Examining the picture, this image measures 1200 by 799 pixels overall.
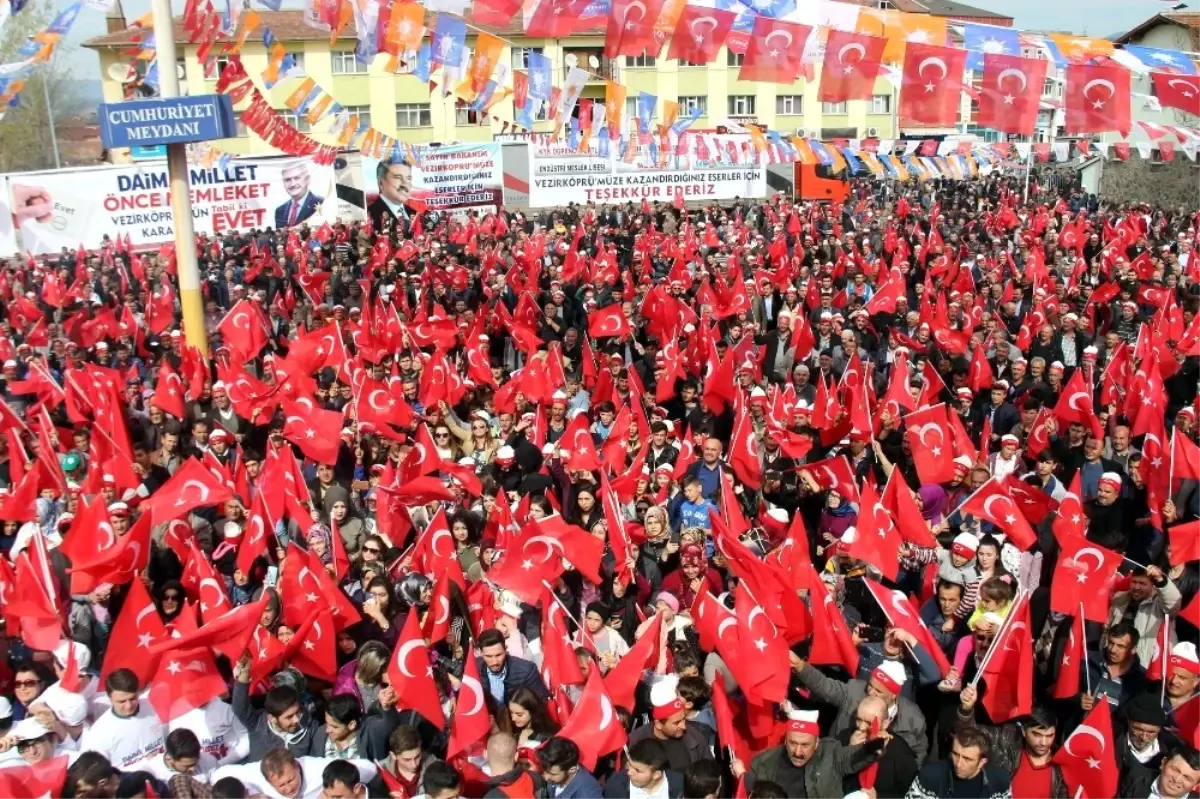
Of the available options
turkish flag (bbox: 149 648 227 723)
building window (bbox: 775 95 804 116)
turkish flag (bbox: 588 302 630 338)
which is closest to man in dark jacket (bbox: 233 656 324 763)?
turkish flag (bbox: 149 648 227 723)

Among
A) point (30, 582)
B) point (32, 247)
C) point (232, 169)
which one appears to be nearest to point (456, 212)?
point (232, 169)

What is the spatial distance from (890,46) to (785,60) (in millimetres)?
A: 1276

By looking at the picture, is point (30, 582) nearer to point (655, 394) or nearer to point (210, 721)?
point (210, 721)

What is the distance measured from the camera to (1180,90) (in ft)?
38.4

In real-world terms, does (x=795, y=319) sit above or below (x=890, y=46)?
below

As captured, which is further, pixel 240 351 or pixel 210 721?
pixel 240 351

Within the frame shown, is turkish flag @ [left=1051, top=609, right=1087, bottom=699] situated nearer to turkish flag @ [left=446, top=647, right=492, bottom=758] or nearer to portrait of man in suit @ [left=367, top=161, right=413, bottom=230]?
turkish flag @ [left=446, top=647, right=492, bottom=758]

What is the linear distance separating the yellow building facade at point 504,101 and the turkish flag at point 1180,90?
102 feet

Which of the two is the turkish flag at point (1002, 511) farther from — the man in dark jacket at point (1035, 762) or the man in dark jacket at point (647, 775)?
the man in dark jacket at point (647, 775)

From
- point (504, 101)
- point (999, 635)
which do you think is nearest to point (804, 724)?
point (999, 635)

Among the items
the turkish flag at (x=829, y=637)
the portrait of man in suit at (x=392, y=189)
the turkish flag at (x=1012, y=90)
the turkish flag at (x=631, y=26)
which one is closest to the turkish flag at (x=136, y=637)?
the turkish flag at (x=829, y=637)

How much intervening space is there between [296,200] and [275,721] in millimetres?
20799

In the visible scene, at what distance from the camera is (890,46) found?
12.5m

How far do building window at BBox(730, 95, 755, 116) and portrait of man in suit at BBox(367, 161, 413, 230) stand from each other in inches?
1100
